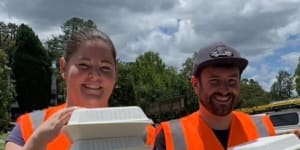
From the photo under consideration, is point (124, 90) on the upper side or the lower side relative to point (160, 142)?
lower

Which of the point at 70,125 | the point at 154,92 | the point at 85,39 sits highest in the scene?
the point at 85,39

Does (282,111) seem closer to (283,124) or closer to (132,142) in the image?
(283,124)

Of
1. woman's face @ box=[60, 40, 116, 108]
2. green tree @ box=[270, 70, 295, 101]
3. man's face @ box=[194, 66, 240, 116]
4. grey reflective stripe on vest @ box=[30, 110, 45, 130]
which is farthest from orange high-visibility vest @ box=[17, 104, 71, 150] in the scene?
green tree @ box=[270, 70, 295, 101]

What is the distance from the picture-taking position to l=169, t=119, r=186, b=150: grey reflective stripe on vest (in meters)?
3.22

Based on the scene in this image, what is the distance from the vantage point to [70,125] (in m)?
1.74

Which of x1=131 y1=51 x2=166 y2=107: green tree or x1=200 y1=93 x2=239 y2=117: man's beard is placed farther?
x1=131 y1=51 x2=166 y2=107: green tree

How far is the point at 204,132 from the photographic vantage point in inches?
130

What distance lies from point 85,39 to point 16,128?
60cm

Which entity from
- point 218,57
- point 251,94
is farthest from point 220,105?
point 251,94

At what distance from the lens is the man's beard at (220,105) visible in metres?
3.08

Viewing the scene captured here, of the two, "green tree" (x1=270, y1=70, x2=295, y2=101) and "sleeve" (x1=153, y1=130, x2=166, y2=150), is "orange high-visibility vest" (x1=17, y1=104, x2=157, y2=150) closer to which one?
"sleeve" (x1=153, y1=130, x2=166, y2=150)

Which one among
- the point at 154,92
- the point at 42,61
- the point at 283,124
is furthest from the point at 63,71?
the point at 42,61

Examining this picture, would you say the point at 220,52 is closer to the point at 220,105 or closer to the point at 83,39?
the point at 220,105

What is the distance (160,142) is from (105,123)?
158cm
